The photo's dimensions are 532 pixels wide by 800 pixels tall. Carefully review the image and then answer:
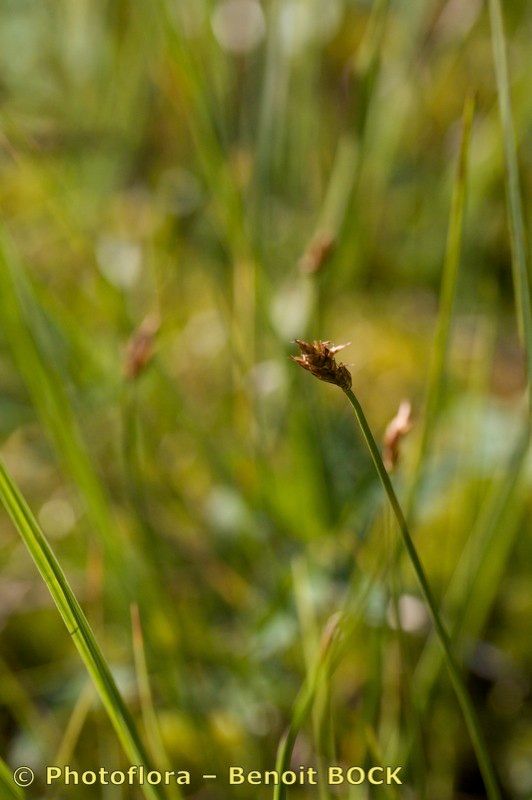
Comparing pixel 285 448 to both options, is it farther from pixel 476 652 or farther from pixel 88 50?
pixel 88 50

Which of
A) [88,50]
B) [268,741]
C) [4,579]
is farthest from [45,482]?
[88,50]

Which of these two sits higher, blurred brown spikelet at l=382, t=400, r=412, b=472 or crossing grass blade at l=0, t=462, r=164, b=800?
blurred brown spikelet at l=382, t=400, r=412, b=472

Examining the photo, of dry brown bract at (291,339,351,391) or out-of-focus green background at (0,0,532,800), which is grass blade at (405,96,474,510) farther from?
dry brown bract at (291,339,351,391)

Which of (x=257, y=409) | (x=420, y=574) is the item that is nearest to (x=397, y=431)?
(x=420, y=574)

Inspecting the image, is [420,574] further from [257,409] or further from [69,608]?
[257,409]

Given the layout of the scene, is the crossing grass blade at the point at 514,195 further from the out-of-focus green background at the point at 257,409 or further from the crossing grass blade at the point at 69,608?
the crossing grass blade at the point at 69,608

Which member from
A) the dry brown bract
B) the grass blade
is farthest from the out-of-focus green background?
→ the dry brown bract

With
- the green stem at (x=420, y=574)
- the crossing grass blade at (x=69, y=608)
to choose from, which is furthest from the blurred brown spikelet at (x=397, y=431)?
the crossing grass blade at (x=69, y=608)
